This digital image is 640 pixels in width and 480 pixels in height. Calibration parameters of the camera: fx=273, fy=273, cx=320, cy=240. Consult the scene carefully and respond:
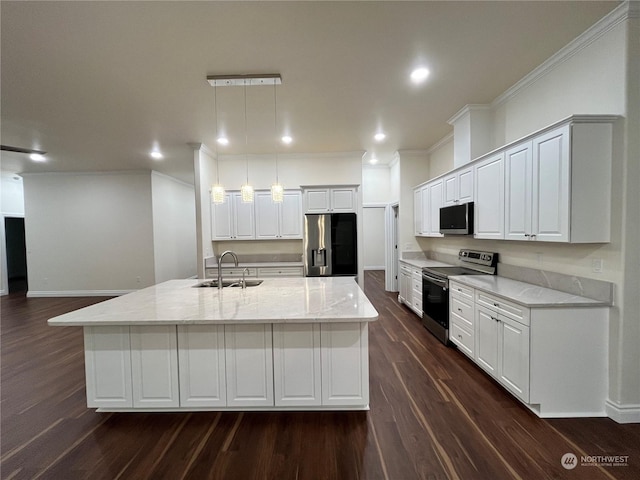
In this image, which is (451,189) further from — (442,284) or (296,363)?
(296,363)

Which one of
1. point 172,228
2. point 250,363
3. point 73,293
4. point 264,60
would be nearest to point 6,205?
point 73,293

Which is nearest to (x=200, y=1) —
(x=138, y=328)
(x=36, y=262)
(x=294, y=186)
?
(x=138, y=328)

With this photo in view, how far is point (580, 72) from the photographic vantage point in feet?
7.77

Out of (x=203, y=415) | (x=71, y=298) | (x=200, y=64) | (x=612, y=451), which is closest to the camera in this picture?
(x=612, y=451)

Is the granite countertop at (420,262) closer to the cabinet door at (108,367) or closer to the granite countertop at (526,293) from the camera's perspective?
the granite countertop at (526,293)

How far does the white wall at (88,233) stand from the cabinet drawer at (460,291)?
668 centimetres

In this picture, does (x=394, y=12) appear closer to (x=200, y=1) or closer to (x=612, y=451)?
(x=200, y=1)

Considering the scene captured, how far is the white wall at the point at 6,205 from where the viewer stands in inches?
271

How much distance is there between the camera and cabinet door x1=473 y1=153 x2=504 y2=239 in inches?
115

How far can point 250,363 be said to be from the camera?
7.32ft

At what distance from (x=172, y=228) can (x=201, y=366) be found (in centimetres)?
643

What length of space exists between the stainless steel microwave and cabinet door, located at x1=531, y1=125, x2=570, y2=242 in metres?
0.95

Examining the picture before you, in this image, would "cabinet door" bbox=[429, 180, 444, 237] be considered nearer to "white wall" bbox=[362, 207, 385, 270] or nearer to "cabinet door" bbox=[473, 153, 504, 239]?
"cabinet door" bbox=[473, 153, 504, 239]

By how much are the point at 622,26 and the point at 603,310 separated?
2.13 meters
